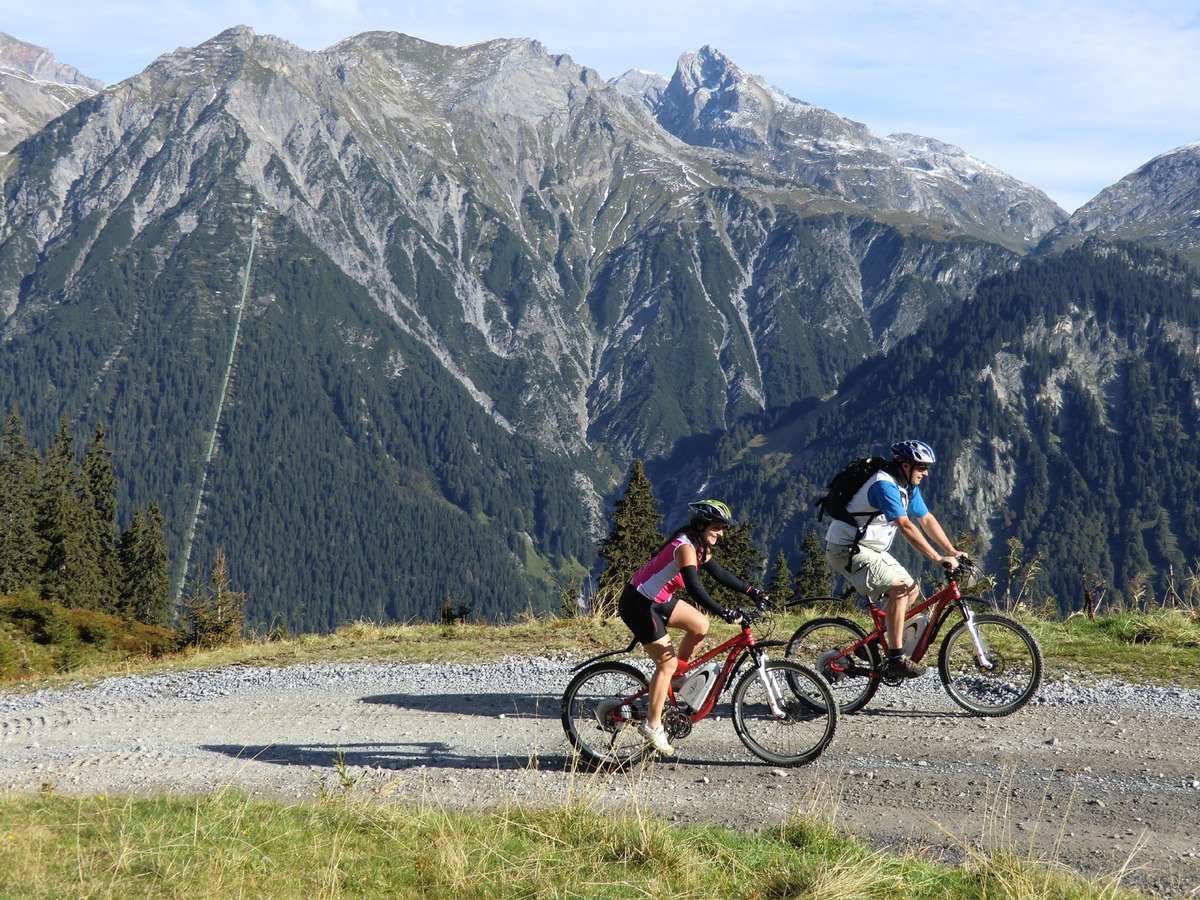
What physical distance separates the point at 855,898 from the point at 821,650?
5.97 metres

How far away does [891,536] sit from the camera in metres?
10.8

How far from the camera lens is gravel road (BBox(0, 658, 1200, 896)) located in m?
7.61

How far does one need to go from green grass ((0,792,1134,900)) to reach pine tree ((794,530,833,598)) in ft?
165

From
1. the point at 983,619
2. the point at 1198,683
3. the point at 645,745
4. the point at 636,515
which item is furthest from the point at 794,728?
the point at 636,515

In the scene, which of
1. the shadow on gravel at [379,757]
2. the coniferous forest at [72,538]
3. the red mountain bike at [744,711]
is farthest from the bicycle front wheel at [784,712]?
the coniferous forest at [72,538]

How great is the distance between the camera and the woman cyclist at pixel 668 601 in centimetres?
959

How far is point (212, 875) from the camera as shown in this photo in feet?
20.5

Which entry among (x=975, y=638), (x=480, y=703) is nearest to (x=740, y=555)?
(x=480, y=703)

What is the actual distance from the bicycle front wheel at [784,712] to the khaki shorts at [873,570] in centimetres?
158

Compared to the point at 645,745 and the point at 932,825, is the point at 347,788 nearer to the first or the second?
the point at 645,745

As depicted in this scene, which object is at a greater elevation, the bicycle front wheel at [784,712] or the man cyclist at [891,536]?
the man cyclist at [891,536]

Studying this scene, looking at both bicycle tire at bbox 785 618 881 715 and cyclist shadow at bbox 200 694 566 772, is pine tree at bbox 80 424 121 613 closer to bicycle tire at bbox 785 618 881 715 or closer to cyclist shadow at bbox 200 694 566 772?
cyclist shadow at bbox 200 694 566 772

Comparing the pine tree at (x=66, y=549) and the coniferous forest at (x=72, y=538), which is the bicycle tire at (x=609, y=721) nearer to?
the coniferous forest at (x=72, y=538)

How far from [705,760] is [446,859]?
13.0ft
